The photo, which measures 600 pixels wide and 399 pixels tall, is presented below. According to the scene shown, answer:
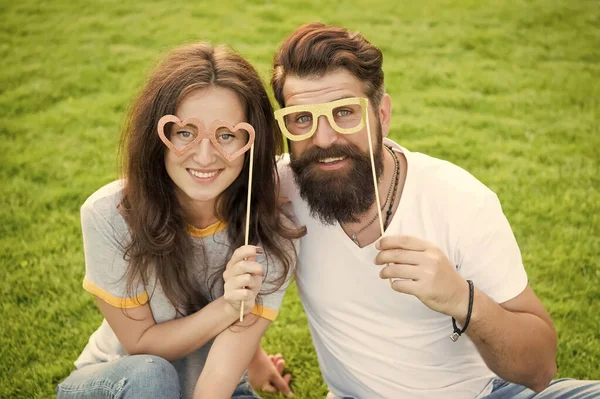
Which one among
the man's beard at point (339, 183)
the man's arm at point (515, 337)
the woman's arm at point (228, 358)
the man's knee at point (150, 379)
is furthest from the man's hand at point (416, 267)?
the man's knee at point (150, 379)

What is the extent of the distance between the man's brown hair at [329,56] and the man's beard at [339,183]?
265 mm

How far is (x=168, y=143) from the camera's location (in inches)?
103

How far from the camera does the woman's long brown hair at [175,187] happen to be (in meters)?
2.70

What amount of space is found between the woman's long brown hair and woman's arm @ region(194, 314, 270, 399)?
0.70ft

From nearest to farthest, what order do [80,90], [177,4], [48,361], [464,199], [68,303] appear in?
[464,199]
[48,361]
[68,303]
[80,90]
[177,4]

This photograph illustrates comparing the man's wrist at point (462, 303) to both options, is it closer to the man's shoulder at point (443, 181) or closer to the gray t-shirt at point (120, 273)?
the man's shoulder at point (443, 181)

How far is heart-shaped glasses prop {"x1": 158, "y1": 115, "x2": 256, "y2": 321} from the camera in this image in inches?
102

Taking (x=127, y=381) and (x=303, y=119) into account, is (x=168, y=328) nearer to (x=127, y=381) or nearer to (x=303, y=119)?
(x=127, y=381)

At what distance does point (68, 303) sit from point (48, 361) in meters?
0.48

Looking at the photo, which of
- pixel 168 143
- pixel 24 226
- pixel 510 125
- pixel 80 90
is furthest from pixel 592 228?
pixel 80 90

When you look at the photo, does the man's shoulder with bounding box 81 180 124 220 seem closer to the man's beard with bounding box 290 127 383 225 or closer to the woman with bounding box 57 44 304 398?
the woman with bounding box 57 44 304 398

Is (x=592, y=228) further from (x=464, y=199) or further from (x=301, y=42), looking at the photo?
(x=301, y=42)

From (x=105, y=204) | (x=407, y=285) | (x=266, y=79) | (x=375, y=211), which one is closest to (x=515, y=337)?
(x=407, y=285)

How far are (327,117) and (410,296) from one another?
2.49 ft
